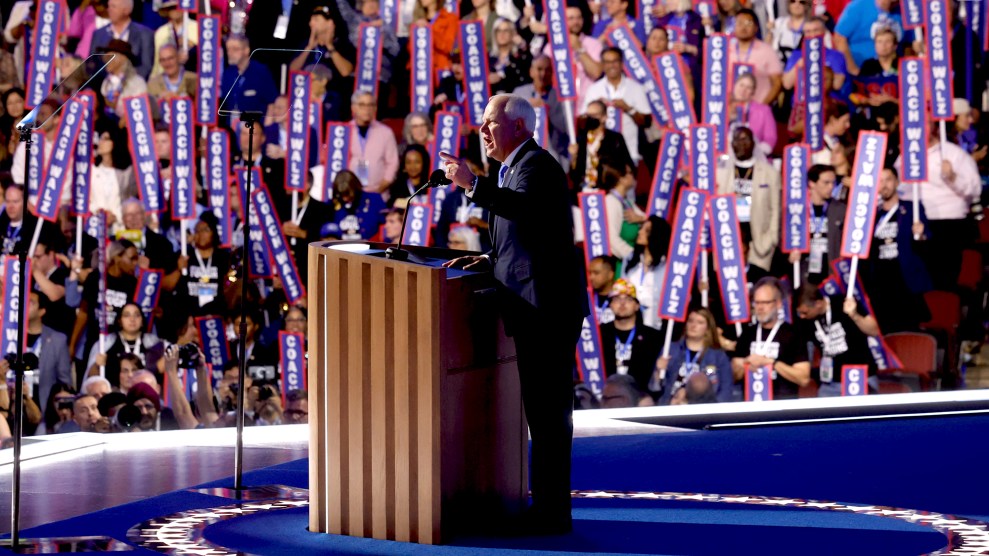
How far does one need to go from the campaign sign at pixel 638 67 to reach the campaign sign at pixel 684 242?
1.40 ft

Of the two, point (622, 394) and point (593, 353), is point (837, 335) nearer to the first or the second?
point (622, 394)

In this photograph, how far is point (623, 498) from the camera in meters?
4.44

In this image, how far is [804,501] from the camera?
4.36m

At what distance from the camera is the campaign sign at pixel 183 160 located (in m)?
6.64

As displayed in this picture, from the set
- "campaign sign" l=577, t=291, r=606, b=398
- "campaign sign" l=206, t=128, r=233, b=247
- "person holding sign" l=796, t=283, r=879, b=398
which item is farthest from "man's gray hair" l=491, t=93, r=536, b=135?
"person holding sign" l=796, t=283, r=879, b=398

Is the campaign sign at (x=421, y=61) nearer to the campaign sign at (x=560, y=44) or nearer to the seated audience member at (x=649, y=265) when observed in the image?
the campaign sign at (x=560, y=44)

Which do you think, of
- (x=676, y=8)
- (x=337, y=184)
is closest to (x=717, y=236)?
(x=676, y=8)

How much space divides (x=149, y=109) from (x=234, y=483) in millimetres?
2466

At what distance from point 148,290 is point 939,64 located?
13.7ft

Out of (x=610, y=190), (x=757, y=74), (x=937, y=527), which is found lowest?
(x=937, y=527)

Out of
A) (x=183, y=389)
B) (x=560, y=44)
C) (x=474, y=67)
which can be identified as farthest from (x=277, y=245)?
(x=560, y=44)

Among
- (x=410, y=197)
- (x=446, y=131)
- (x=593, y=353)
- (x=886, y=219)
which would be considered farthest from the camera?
(x=886, y=219)

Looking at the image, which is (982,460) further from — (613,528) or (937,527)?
(613,528)

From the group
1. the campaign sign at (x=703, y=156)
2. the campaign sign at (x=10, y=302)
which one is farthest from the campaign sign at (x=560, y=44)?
the campaign sign at (x=10, y=302)
